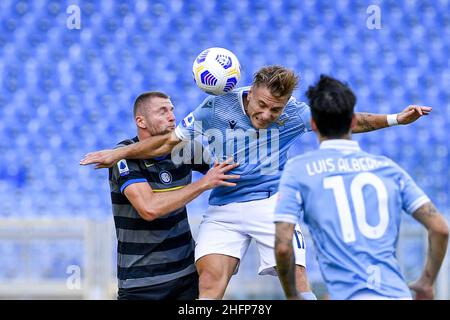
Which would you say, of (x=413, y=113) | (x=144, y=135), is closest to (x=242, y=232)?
(x=144, y=135)

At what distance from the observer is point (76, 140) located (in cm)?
886

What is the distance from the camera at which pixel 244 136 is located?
4.51 meters

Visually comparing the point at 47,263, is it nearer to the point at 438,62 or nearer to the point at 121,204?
the point at 121,204

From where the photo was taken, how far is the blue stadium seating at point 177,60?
8891 mm

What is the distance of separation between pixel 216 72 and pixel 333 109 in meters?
1.33

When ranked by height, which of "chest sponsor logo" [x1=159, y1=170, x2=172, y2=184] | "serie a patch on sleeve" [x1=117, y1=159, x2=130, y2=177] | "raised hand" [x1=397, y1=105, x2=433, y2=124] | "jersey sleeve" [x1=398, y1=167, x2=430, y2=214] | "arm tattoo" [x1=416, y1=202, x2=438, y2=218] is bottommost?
"arm tattoo" [x1=416, y1=202, x2=438, y2=218]

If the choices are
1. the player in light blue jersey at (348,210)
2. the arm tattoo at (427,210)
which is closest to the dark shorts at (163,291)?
the player in light blue jersey at (348,210)

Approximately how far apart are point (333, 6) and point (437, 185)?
2.42m

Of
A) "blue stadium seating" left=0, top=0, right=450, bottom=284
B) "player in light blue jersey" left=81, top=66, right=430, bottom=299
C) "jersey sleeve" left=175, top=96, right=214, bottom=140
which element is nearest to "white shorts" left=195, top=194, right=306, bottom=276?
"player in light blue jersey" left=81, top=66, right=430, bottom=299

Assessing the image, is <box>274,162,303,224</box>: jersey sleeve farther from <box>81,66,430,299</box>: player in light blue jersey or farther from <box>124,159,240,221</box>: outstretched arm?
<box>81,66,430,299</box>: player in light blue jersey

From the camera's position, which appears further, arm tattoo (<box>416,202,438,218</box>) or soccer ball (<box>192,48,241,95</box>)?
soccer ball (<box>192,48,241,95</box>)

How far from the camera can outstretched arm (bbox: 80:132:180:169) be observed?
4.47m
